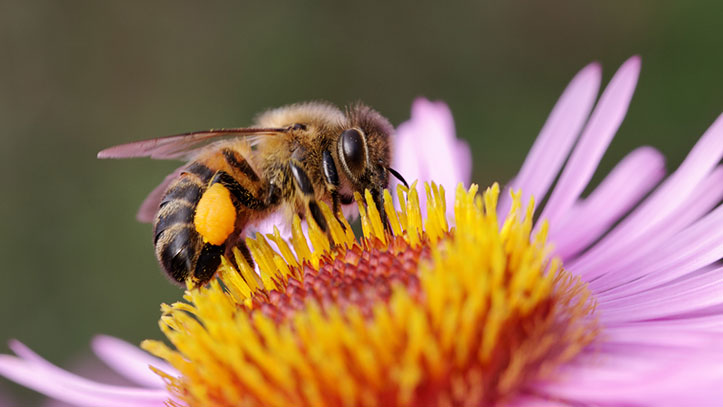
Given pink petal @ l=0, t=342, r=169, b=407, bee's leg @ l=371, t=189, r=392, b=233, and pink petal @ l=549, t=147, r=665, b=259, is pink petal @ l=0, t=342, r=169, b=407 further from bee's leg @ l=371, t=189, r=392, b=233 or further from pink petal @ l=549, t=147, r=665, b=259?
pink petal @ l=549, t=147, r=665, b=259

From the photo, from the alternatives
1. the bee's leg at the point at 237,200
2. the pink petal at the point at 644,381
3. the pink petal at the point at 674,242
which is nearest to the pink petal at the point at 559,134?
the pink petal at the point at 674,242

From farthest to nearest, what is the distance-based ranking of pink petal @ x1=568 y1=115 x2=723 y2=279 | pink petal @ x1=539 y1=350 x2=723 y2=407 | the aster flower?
pink petal @ x1=568 y1=115 x2=723 y2=279 → the aster flower → pink petal @ x1=539 y1=350 x2=723 y2=407

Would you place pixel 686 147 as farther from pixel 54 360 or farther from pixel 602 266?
pixel 54 360

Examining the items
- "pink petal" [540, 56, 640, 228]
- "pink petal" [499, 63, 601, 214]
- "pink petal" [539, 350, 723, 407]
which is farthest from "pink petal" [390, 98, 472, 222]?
"pink petal" [539, 350, 723, 407]

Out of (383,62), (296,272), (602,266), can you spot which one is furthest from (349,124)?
(383,62)

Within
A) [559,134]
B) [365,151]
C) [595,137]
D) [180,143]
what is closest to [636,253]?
[595,137]

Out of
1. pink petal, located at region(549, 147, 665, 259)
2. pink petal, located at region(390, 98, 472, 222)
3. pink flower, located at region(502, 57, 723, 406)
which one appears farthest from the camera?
pink petal, located at region(390, 98, 472, 222)

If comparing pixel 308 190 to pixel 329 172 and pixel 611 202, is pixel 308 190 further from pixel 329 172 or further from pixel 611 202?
pixel 611 202
